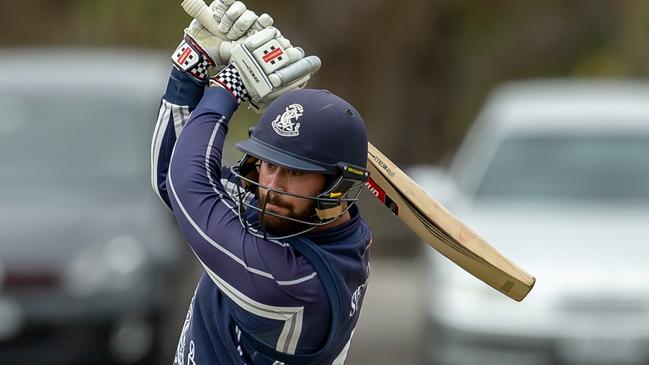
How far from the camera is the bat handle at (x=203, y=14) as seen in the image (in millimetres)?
3775

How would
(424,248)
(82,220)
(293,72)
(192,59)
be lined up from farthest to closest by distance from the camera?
(424,248), (82,220), (192,59), (293,72)

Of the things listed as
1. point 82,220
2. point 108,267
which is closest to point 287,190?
point 108,267

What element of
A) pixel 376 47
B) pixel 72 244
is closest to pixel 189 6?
pixel 72 244

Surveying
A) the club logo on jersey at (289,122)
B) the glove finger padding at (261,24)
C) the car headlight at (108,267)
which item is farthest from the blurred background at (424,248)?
the club logo on jersey at (289,122)

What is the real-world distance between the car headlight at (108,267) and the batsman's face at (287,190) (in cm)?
397

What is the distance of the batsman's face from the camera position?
11.7 feet

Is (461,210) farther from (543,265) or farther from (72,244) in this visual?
(72,244)

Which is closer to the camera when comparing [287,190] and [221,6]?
[287,190]

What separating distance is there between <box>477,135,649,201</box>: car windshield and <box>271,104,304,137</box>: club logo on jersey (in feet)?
17.6

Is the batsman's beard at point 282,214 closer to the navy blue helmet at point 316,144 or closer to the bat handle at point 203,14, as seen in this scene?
the navy blue helmet at point 316,144

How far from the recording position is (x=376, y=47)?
16406 mm

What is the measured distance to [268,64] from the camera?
3631 millimetres

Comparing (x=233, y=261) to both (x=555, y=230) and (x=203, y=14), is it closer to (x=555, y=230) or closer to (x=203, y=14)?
(x=203, y=14)

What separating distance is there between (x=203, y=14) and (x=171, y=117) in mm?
276
